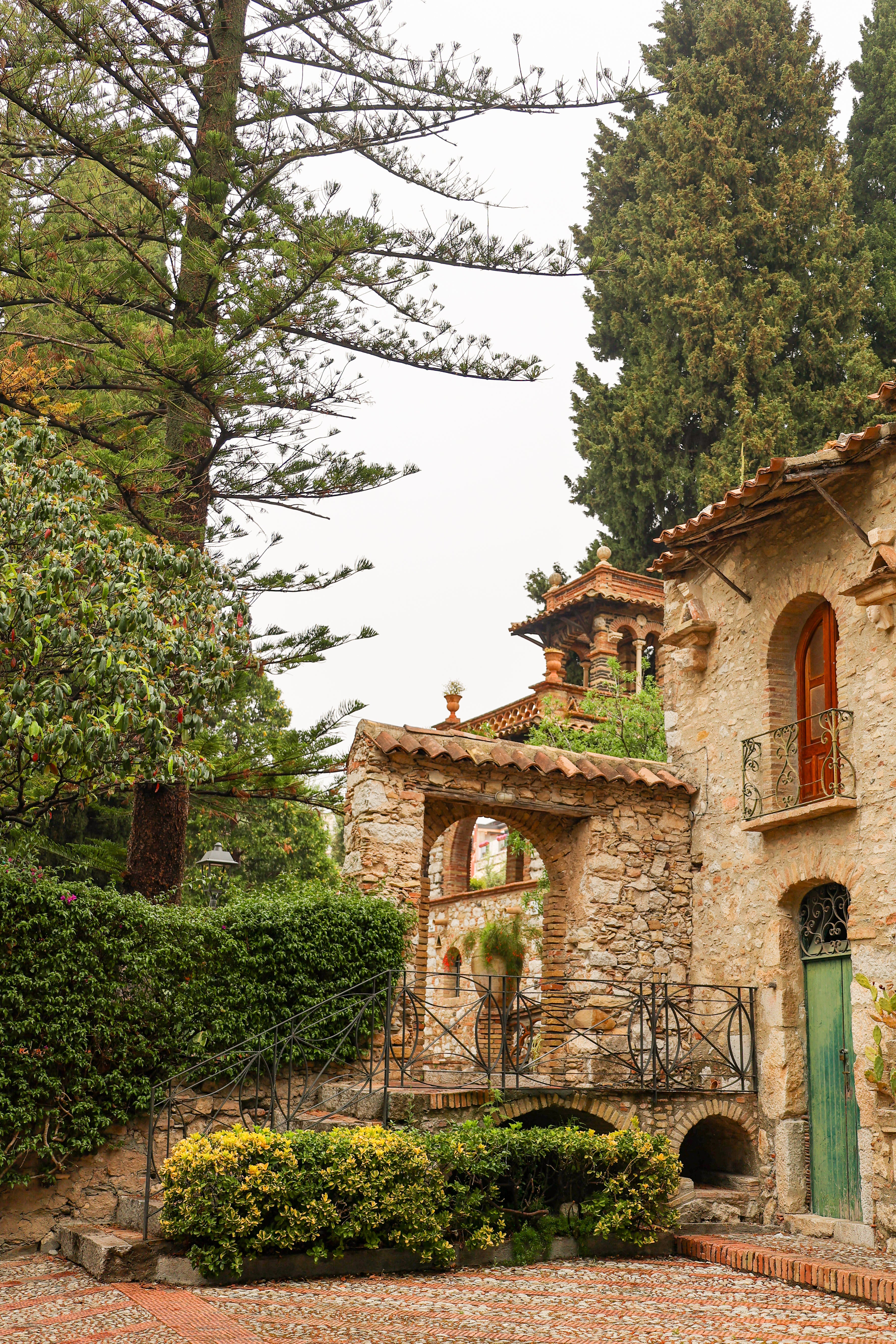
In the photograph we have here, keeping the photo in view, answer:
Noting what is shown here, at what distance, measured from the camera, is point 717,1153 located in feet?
31.4

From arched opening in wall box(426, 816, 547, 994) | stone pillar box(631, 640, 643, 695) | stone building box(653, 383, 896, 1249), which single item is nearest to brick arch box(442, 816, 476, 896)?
arched opening in wall box(426, 816, 547, 994)

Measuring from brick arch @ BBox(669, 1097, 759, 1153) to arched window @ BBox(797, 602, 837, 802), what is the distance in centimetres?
257

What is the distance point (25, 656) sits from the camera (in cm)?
698

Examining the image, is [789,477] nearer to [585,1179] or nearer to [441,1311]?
[585,1179]

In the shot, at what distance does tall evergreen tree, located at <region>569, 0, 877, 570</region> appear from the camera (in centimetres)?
1780

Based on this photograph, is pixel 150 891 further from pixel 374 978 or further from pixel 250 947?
pixel 374 978

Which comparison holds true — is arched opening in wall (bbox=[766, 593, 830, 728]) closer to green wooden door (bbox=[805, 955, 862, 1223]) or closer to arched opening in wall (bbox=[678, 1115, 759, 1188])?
green wooden door (bbox=[805, 955, 862, 1223])

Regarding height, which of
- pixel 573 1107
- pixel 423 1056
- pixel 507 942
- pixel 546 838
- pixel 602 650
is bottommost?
pixel 573 1107

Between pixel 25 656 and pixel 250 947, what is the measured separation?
2.89m

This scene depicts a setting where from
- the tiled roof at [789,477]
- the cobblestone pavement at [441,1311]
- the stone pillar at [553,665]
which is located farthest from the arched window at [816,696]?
the stone pillar at [553,665]

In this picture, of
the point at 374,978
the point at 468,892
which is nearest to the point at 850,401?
the point at 468,892

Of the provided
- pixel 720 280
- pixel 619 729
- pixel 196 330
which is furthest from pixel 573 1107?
pixel 720 280

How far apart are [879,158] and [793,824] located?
1608 centimetres

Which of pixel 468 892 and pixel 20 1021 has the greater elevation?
pixel 468 892
